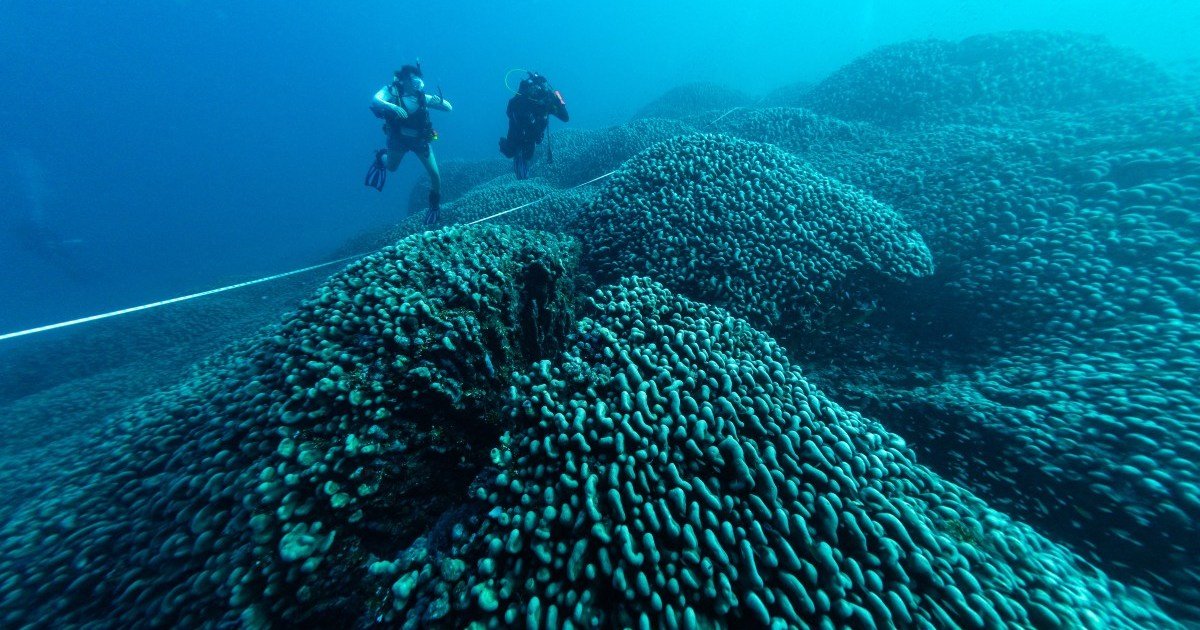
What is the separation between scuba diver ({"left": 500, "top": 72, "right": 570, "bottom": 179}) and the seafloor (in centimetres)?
593

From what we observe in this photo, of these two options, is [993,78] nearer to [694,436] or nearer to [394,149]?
[694,436]

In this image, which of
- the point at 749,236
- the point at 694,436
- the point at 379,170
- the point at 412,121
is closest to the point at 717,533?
the point at 694,436

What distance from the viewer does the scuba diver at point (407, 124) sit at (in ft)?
32.1

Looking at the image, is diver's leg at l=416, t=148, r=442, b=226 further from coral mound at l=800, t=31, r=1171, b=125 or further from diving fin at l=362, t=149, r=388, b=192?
coral mound at l=800, t=31, r=1171, b=125

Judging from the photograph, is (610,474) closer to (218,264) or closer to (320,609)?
(320,609)

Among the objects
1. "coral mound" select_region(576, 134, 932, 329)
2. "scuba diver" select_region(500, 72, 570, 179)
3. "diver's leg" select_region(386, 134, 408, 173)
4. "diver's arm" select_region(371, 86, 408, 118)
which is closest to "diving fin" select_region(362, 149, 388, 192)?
"diver's leg" select_region(386, 134, 408, 173)

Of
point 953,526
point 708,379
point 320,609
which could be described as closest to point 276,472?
point 320,609

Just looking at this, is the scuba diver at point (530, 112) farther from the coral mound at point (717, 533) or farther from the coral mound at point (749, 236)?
the coral mound at point (717, 533)

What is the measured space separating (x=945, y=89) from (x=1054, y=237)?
929 cm

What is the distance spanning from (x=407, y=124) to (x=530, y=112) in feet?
10.3

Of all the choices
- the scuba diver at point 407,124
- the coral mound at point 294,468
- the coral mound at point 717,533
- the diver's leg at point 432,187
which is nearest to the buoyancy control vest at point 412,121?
the scuba diver at point 407,124

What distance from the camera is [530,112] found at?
11094 mm

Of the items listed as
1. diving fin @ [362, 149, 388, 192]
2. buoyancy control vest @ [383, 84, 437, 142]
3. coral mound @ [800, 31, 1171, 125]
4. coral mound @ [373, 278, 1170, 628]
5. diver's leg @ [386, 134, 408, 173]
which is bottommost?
coral mound @ [373, 278, 1170, 628]

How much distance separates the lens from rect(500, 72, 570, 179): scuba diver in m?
10.8
